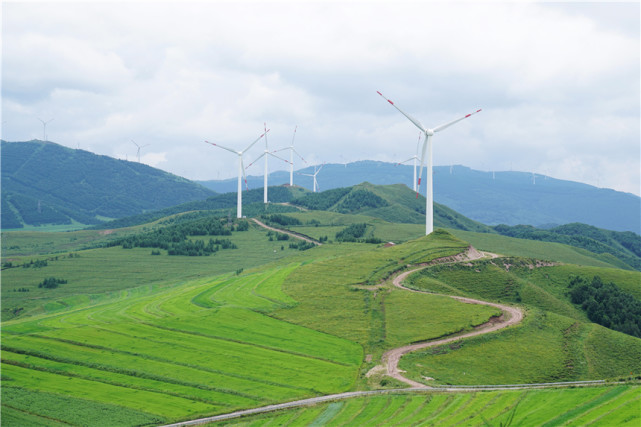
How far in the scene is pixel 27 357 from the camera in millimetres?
89250

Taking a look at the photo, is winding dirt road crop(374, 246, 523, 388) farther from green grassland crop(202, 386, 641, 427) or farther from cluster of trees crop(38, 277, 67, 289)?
cluster of trees crop(38, 277, 67, 289)

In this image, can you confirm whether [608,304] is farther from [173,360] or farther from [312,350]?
[173,360]

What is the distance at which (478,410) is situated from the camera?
63.1m

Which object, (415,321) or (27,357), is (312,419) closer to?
(415,321)

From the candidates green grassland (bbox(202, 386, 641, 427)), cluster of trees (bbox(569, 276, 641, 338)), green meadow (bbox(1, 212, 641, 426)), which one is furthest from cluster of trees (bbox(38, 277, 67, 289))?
cluster of trees (bbox(569, 276, 641, 338))

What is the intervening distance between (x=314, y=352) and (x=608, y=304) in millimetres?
76071

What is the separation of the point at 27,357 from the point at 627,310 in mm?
122941

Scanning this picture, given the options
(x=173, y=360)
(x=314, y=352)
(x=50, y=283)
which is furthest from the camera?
(x=50, y=283)

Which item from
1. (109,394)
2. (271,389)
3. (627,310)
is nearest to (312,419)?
(271,389)

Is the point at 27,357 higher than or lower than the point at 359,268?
lower

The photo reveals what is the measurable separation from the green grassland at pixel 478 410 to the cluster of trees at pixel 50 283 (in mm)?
137614

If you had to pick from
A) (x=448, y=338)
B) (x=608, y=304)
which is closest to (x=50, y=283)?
(x=448, y=338)

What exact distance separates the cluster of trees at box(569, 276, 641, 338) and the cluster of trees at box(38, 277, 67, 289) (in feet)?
512

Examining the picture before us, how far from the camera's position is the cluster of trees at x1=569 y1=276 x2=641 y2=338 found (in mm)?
124250
